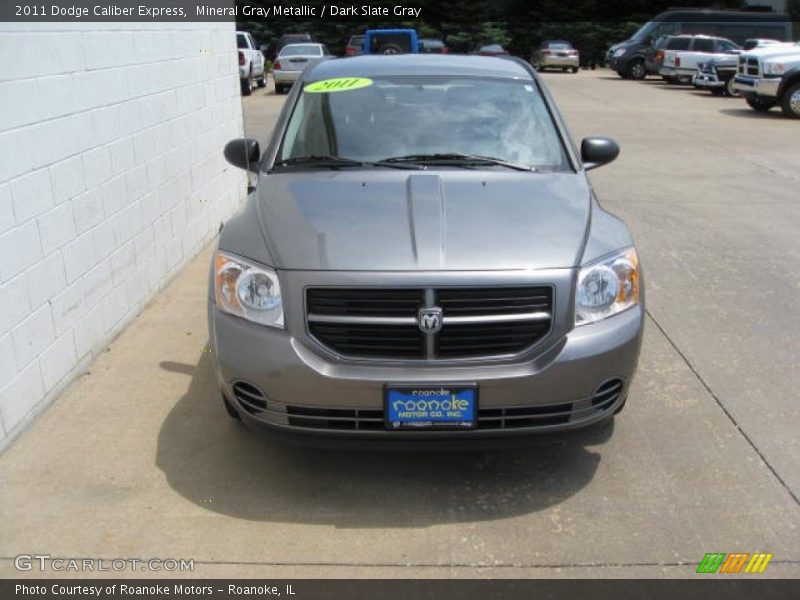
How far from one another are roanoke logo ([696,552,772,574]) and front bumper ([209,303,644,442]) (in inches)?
26.5

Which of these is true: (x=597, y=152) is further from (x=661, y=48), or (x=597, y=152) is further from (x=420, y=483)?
(x=661, y=48)

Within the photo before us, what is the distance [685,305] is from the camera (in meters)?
5.70

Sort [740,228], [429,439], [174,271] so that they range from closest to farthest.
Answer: [429,439] → [174,271] → [740,228]

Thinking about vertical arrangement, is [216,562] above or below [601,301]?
below

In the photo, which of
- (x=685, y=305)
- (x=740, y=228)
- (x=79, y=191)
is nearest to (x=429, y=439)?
(x=79, y=191)

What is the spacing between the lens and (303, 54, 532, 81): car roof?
471cm

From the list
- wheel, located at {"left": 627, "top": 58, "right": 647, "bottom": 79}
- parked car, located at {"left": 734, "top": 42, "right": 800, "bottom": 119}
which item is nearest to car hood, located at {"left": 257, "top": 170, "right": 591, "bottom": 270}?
parked car, located at {"left": 734, "top": 42, "right": 800, "bottom": 119}

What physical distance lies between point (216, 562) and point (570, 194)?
225cm

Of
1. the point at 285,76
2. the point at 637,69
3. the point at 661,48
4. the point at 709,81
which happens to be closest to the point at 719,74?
the point at 709,81

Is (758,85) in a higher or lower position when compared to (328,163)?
lower

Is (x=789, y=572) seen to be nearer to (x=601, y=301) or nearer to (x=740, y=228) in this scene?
(x=601, y=301)

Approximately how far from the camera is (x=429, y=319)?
3.06 m

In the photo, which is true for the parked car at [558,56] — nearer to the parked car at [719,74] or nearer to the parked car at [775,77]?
the parked car at [719,74]

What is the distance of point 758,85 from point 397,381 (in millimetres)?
17546
